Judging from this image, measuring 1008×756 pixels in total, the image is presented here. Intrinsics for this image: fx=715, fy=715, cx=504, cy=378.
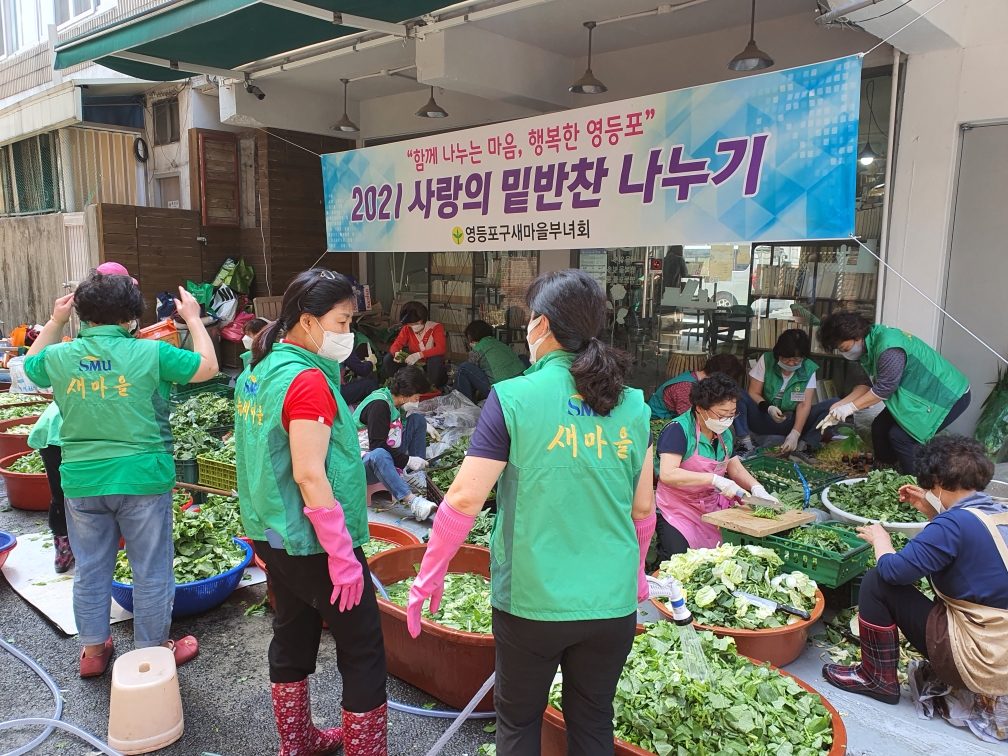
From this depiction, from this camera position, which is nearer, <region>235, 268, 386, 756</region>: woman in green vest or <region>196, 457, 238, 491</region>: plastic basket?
<region>235, 268, 386, 756</region>: woman in green vest

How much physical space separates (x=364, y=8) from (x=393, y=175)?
4.76ft

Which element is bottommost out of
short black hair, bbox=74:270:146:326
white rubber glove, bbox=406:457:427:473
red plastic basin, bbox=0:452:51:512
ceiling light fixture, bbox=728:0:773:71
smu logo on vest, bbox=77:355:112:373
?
red plastic basin, bbox=0:452:51:512

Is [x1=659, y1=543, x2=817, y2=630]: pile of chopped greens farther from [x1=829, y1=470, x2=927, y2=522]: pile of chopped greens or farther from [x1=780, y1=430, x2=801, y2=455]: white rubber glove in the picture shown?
[x1=780, y1=430, x2=801, y2=455]: white rubber glove

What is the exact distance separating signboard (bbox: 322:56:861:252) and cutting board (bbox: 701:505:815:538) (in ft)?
5.36

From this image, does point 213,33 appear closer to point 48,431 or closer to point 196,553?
point 48,431

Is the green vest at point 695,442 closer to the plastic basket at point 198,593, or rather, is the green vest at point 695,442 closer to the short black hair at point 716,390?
the short black hair at point 716,390

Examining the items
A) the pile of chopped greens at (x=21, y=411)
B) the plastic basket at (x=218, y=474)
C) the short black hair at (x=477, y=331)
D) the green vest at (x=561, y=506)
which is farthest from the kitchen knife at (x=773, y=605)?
the pile of chopped greens at (x=21, y=411)

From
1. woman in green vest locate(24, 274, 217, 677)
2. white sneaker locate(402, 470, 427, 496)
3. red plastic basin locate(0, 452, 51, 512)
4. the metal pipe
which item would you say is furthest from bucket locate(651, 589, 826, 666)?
red plastic basin locate(0, 452, 51, 512)

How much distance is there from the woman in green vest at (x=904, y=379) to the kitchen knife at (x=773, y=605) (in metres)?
2.12

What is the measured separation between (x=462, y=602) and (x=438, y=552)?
150 centimetres

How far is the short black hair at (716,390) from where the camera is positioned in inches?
161

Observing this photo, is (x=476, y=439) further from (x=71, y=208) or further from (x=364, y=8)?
(x=71, y=208)

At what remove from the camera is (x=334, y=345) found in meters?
2.67

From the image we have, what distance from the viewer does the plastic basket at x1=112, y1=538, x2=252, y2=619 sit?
3.92 m
